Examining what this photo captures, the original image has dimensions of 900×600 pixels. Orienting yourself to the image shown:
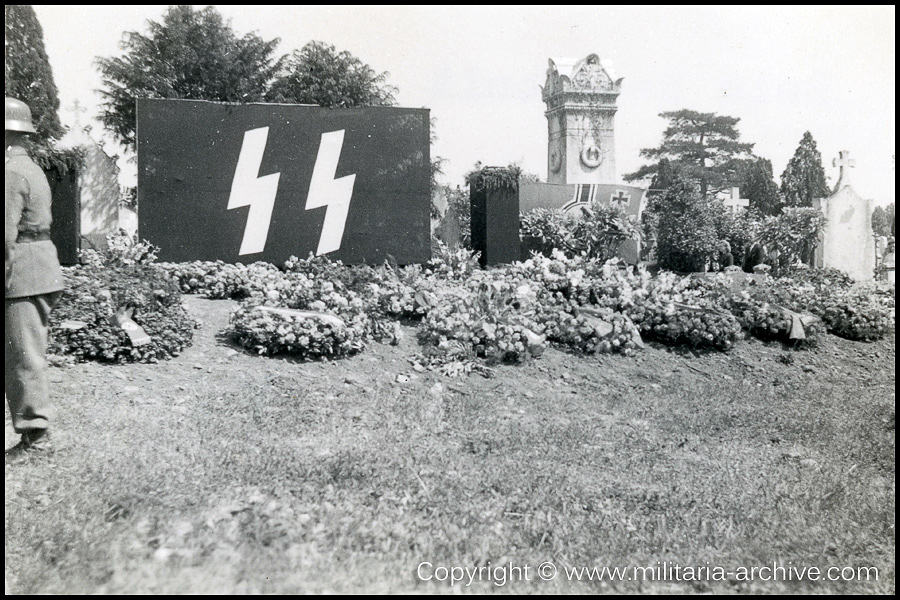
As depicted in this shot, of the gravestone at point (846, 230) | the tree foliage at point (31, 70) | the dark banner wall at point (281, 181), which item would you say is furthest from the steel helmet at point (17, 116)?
the gravestone at point (846, 230)

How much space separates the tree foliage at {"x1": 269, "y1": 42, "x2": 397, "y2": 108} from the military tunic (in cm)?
Result: 1336

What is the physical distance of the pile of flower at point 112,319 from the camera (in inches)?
239

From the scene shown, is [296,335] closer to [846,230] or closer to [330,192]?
[330,192]

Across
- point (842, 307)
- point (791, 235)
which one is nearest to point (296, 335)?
point (842, 307)

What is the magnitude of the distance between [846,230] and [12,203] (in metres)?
18.4

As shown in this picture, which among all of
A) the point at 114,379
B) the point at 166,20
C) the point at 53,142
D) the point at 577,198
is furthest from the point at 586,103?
the point at 114,379

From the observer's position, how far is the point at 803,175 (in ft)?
108

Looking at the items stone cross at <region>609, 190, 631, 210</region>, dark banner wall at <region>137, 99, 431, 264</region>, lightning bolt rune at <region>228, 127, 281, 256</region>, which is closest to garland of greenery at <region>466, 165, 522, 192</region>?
dark banner wall at <region>137, 99, 431, 264</region>

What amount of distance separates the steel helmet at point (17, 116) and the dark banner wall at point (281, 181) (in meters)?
6.10

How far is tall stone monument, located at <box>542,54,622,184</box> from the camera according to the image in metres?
29.7

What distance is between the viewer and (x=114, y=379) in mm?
5742

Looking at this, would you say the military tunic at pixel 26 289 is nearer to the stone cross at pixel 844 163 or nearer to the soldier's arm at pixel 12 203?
the soldier's arm at pixel 12 203

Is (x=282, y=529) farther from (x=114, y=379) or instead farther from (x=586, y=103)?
(x=586, y=103)

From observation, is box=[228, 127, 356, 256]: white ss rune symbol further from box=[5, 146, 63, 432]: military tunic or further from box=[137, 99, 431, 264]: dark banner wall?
box=[5, 146, 63, 432]: military tunic
